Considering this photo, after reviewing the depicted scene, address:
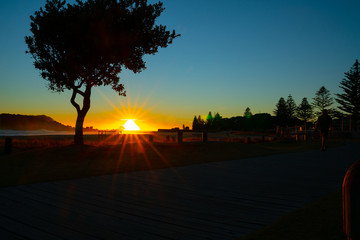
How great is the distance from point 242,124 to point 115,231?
463 feet

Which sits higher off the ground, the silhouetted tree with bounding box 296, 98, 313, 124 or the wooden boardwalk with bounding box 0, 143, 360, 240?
the silhouetted tree with bounding box 296, 98, 313, 124

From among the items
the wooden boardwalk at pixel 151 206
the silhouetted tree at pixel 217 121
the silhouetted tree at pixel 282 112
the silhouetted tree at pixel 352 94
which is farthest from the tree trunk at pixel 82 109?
the silhouetted tree at pixel 217 121

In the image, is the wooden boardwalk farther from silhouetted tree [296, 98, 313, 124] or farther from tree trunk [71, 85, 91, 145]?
silhouetted tree [296, 98, 313, 124]

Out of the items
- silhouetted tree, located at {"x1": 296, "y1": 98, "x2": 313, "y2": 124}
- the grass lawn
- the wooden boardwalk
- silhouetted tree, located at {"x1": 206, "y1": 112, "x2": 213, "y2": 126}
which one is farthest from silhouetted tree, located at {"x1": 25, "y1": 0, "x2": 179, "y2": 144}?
silhouetted tree, located at {"x1": 206, "y1": 112, "x2": 213, "y2": 126}

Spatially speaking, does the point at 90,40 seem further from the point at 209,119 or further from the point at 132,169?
the point at 209,119

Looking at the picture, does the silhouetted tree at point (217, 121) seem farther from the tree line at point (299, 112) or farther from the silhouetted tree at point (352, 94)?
the silhouetted tree at point (352, 94)

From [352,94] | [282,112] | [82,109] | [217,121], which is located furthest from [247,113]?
[82,109]

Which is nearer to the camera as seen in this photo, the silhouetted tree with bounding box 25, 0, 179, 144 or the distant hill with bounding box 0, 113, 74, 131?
the silhouetted tree with bounding box 25, 0, 179, 144

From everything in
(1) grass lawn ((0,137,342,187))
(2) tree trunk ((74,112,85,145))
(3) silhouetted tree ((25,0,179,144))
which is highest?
(3) silhouetted tree ((25,0,179,144))

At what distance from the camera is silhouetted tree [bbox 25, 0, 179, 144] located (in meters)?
15.8

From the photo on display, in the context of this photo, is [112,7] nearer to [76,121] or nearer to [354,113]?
[76,121]

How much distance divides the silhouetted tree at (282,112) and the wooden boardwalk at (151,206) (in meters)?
112

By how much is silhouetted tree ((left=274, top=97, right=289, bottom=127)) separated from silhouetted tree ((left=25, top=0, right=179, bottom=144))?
105 meters

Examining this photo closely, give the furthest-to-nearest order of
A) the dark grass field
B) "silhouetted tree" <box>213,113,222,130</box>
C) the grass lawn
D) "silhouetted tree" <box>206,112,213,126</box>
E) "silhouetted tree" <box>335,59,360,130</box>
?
"silhouetted tree" <box>206,112,213,126</box>, "silhouetted tree" <box>213,113,222,130</box>, "silhouetted tree" <box>335,59,360,130</box>, the grass lawn, the dark grass field
